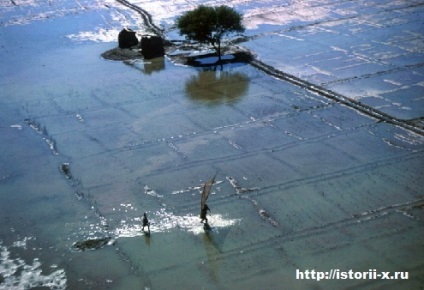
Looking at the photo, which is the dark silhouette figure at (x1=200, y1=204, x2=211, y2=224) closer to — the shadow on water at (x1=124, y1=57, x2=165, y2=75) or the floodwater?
the floodwater

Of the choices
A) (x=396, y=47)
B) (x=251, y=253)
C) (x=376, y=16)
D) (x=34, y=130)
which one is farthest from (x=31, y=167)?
(x=376, y=16)

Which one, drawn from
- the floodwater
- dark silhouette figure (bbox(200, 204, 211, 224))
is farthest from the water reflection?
dark silhouette figure (bbox(200, 204, 211, 224))

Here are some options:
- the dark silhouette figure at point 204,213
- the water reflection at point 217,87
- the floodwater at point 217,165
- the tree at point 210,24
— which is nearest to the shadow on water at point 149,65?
the floodwater at point 217,165

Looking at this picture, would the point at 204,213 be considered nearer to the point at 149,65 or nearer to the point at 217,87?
the point at 217,87

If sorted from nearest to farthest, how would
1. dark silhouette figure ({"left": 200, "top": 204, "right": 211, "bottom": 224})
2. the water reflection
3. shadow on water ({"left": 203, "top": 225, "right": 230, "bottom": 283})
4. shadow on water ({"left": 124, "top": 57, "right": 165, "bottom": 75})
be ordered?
shadow on water ({"left": 203, "top": 225, "right": 230, "bottom": 283}) < dark silhouette figure ({"left": 200, "top": 204, "right": 211, "bottom": 224}) < the water reflection < shadow on water ({"left": 124, "top": 57, "right": 165, "bottom": 75})

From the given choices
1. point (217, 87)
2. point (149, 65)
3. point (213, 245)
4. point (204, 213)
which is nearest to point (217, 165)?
point (204, 213)
